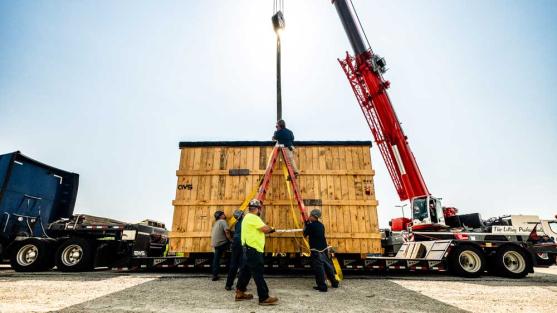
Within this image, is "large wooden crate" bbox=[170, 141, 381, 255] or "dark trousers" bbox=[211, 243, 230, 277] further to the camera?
"large wooden crate" bbox=[170, 141, 381, 255]

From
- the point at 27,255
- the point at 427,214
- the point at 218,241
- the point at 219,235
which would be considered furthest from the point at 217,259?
the point at 427,214

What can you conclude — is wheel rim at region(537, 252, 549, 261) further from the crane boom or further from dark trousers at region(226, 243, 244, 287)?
dark trousers at region(226, 243, 244, 287)

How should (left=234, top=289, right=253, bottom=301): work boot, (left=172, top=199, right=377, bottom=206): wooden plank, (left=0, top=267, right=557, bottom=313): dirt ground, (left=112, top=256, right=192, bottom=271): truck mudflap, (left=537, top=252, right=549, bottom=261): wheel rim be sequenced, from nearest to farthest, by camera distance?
(left=0, top=267, right=557, bottom=313): dirt ground < (left=234, top=289, right=253, bottom=301): work boot < (left=172, top=199, right=377, bottom=206): wooden plank < (left=112, top=256, right=192, bottom=271): truck mudflap < (left=537, top=252, right=549, bottom=261): wheel rim

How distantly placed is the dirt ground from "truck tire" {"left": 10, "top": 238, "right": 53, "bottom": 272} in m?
2.39

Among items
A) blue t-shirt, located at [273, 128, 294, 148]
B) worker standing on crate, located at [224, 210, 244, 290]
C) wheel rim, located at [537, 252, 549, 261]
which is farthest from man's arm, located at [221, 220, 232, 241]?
wheel rim, located at [537, 252, 549, 261]

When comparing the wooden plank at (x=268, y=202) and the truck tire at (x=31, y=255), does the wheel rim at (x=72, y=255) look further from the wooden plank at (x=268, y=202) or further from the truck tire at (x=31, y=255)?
the wooden plank at (x=268, y=202)

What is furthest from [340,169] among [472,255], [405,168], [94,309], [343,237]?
[94,309]

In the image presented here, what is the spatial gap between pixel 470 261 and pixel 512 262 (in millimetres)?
1535

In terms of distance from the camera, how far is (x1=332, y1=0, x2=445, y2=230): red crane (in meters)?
11.3

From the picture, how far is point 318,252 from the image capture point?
6.16m

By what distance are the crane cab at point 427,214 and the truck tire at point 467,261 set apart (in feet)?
3.97

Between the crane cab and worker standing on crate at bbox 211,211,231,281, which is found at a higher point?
the crane cab

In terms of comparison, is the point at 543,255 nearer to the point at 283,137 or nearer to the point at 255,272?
the point at 283,137

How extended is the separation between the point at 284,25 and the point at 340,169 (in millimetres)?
5018
